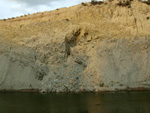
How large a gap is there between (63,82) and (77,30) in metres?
5.44

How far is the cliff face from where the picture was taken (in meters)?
16.8

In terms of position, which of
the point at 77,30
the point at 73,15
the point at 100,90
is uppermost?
the point at 73,15

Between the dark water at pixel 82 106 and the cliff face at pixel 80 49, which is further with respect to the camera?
the cliff face at pixel 80 49

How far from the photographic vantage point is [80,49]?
18766 millimetres

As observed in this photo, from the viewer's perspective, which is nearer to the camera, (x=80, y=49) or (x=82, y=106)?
(x=82, y=106)

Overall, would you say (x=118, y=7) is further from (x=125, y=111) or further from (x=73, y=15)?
(x=125, y=111)

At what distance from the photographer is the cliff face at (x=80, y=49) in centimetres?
1675

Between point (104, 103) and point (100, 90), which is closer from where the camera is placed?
point (104, 103)

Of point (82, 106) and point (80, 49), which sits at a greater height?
point (80, 49)

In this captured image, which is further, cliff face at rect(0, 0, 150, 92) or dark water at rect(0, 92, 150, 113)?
cliff face at rect(0, 0, 150, 92)

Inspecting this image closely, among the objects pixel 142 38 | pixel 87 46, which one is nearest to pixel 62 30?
pixel 87 46

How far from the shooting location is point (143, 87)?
52.1 ft

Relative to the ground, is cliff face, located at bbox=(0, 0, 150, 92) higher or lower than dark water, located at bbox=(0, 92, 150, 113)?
higher

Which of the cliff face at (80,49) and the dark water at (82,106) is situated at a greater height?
the cliff face at (80,49)
